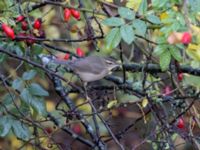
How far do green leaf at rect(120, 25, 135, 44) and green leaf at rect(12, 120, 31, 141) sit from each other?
79 centimetres

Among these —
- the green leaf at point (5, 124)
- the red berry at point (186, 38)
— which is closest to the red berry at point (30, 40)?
the green leaf at point (5, 124)

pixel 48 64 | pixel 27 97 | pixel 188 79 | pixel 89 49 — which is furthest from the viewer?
pixel 89 49

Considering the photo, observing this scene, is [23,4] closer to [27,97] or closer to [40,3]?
[40,3]

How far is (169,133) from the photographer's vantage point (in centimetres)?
328

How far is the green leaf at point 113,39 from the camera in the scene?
2.68 meters

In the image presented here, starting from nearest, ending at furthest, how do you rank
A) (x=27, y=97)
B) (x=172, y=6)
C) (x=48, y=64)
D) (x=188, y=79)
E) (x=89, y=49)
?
(x=172, y=6) < (x=188, y=79) < (x=27, y=97) < (x=48, y=64) < (x=89, y=49)

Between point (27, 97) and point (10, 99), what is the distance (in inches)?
3.8

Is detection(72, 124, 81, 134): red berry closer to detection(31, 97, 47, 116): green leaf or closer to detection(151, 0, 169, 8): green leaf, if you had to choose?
detection(31, 97, 47, 116): green leaf

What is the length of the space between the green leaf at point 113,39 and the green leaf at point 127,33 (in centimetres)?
2

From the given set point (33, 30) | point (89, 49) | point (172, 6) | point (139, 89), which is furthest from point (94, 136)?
point (89, 49)

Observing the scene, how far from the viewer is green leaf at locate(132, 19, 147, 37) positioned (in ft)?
8.77

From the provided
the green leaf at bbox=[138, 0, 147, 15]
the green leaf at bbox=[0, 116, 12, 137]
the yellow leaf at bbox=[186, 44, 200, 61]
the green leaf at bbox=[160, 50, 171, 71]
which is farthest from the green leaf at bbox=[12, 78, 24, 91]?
the yellow leaf at bbox=[186, 44, 200, 61]

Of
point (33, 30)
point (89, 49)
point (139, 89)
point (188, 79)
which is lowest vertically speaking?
point (89, 49)

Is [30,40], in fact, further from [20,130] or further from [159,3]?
[159,3]
